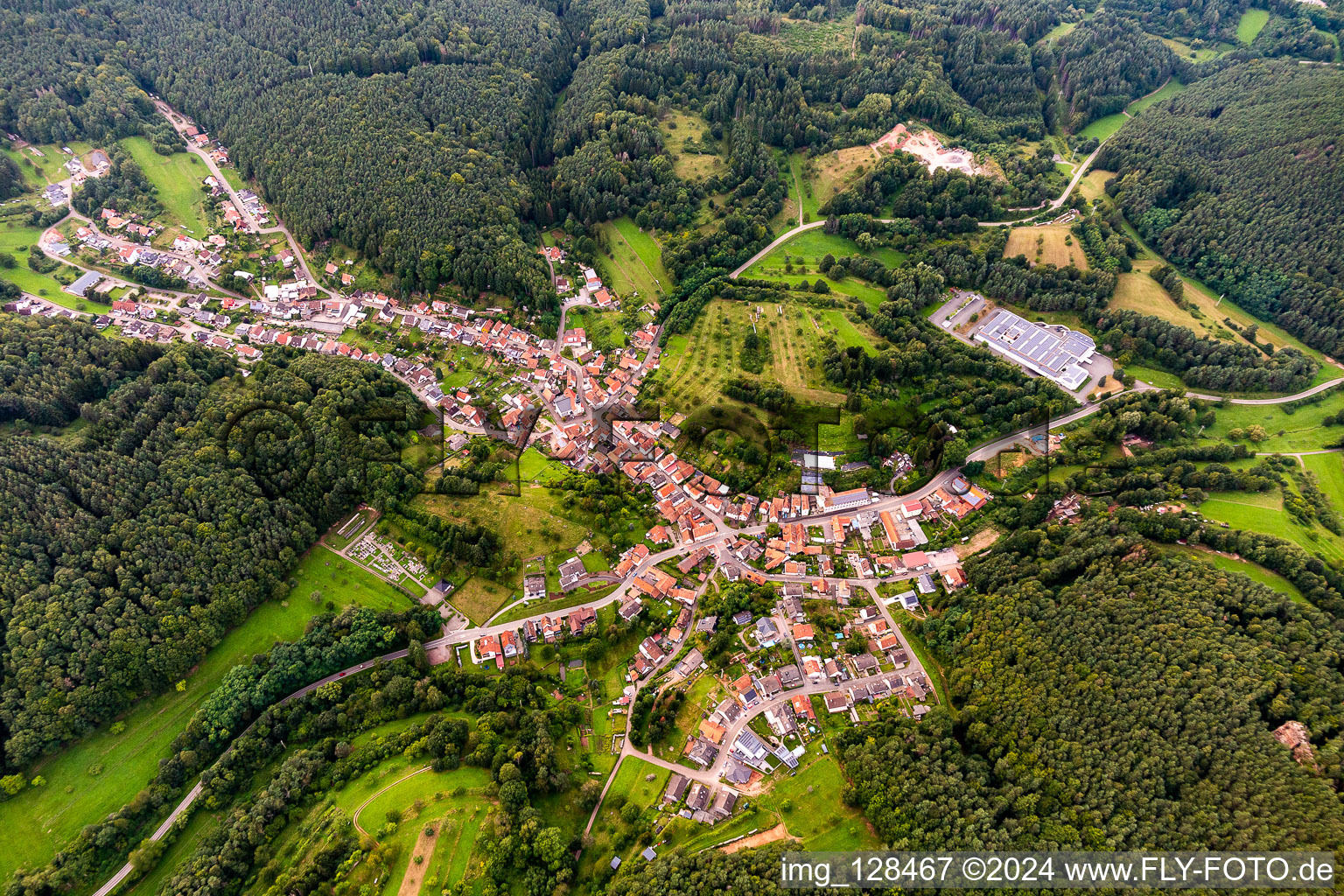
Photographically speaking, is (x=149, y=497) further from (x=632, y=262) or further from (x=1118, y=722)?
(x=1118, y=722)

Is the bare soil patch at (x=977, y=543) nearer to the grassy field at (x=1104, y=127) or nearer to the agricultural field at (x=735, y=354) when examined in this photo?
the agricultural field at (x=735, y=354)

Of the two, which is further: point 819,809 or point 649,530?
point 649,530

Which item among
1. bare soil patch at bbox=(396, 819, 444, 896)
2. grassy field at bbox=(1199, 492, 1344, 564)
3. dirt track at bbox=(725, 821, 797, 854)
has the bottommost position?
dirt track at bbox=(725, 821, 797, 854)

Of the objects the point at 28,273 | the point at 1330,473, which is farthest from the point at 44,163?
the point at 1330,473

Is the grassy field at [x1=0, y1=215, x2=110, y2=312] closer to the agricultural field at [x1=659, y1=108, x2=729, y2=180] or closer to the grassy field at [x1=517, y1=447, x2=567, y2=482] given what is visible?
the grassy field at [x1=517, y1=447, x2=567, y2=482]

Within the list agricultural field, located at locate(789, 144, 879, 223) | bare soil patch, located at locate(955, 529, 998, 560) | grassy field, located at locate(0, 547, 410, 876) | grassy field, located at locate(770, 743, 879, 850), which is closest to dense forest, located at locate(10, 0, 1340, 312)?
agricultural field, located at locate(789, 144, 879, 223)

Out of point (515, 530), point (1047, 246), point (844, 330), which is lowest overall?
point (515, 530)
